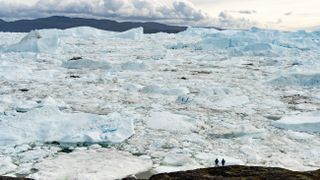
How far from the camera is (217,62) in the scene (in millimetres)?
19438

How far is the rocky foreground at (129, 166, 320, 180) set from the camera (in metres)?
2.76

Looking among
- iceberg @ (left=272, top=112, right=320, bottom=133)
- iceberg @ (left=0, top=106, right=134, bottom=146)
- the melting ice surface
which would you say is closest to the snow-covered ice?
the melting ice surface

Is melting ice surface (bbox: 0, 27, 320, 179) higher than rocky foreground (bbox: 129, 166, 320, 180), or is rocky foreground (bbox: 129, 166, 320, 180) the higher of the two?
rocky foreground (bbox: 129, 166, 320, 180)

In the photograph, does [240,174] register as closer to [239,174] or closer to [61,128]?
[239,174]

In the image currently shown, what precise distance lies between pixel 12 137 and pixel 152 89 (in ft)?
17.2

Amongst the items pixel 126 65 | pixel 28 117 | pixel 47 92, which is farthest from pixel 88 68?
pixel 28 117

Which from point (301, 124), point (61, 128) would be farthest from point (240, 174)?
point (301, 124)

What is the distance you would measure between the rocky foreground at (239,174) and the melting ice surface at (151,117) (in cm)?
254

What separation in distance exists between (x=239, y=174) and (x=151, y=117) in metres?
5.45

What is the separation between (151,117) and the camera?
831 centimetres

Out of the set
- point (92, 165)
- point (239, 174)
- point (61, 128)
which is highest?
point (239, 174)

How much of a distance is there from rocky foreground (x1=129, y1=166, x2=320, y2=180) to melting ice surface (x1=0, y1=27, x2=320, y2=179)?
2.54m

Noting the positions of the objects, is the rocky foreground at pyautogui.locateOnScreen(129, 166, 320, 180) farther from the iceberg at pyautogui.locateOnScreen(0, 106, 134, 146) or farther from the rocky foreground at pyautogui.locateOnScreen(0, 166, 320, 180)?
the iceberg at pyautogui.locateOnScreen(0, 106, 134, 146)

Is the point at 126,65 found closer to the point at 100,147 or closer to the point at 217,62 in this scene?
the point at 217,62
